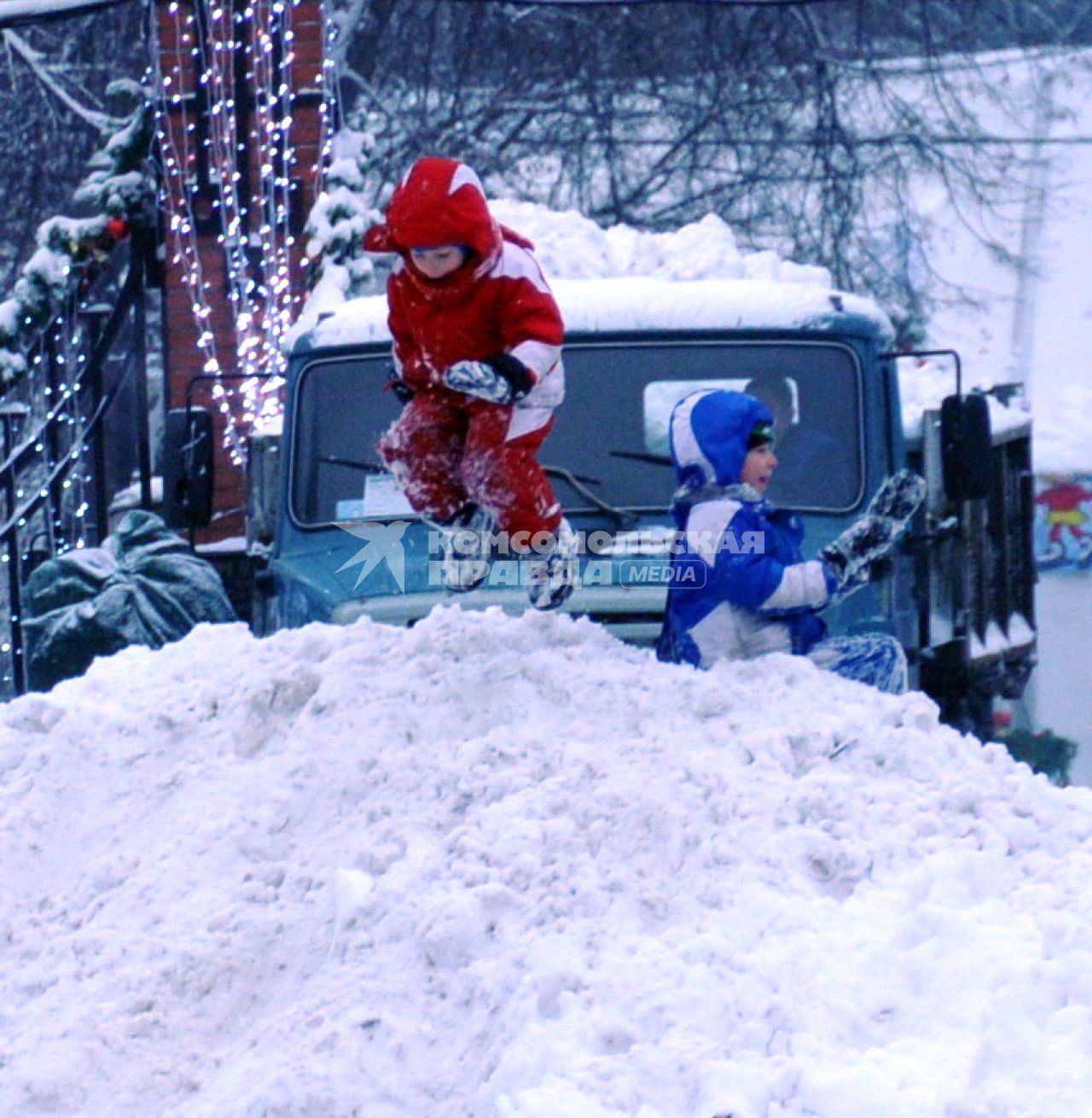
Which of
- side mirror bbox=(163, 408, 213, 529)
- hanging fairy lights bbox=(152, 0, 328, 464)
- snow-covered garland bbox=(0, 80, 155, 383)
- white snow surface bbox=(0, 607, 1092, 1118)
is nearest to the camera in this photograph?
white snow surface bbox=(0, 607, 1092, 1118)

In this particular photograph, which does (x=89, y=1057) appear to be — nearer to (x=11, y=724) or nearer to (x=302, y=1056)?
(x=302, y=1056)

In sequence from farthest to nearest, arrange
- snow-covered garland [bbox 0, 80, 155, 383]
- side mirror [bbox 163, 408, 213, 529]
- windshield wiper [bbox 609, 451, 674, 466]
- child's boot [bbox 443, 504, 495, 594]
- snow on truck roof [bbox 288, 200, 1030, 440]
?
snow-covered garland [bbox 0, 80, 155, 383], side mirror [bbox 163, 408, 213, 529], snow on truck roof [bbox 288, 200, 1030, 440], windshield wiper [bbox 609, 451, 674, 466], child's boot [bbox 443, 504, 495, 594]

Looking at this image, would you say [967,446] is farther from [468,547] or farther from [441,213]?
[441,213]

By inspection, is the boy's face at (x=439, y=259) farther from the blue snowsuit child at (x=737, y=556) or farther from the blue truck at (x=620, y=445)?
the blue truck at (x=620, y=445)

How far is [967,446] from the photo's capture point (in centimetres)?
586

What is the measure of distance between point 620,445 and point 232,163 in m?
5.62

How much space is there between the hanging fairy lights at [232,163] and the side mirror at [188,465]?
4.29 m

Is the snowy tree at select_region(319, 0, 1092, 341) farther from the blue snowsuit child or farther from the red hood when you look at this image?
the blue snowsuit child

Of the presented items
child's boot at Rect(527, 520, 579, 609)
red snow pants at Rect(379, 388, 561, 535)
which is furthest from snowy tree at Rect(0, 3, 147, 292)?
child's boot at Rect(527, 520, 579, 609)

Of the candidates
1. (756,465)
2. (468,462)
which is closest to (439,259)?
(468,462)

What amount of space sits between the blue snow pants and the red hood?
51.1 inches

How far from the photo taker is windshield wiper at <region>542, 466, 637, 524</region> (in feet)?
17.8

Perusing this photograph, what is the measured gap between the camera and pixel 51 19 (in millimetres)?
8469

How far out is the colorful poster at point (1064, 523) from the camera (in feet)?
45.9
